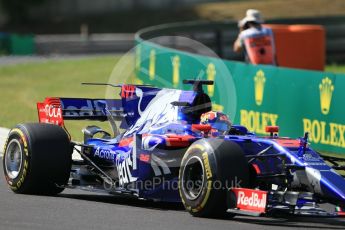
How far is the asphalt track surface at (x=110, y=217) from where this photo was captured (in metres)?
9.69

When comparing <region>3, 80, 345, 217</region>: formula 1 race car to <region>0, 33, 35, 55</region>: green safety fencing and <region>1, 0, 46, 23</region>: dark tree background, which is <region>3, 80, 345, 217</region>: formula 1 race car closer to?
<region>0, 33, 35, 55</region>: green safety fencing

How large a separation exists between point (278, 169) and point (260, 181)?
0.72ft

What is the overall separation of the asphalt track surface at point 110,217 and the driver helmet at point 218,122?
3.04 ft

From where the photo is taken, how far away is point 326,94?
16.7 m

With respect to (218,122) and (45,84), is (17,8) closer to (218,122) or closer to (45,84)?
(45,84)

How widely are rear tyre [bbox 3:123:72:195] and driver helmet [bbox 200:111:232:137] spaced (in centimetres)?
164

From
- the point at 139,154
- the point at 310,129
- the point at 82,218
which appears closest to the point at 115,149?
the point at 139,154

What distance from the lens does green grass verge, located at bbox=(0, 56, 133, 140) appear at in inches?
847

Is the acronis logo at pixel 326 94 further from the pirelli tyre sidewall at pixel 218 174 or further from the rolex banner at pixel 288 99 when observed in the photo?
the pirelli tyre sidewall at pixel 218 174

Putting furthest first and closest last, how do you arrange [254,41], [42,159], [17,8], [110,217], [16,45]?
[17,8], [16,45], [254,41], [42,159], [110,217]

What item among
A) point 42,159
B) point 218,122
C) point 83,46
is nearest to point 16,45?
point 83,46

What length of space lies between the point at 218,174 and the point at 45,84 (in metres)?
21.1

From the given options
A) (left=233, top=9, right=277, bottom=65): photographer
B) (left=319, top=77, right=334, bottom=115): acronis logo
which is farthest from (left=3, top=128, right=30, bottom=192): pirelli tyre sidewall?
(left=233, top=9, right=277, bottom=65): photographer

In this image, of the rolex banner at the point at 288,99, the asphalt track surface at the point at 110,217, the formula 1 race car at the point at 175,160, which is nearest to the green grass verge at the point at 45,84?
the rolex banner at the point at 288,99
